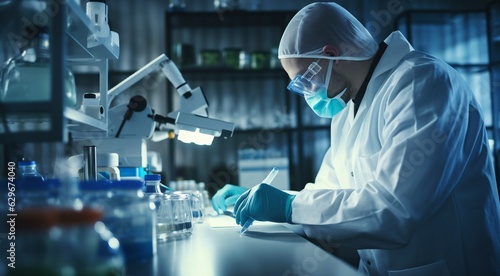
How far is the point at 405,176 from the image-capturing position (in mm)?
1192

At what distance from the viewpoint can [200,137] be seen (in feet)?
5.52

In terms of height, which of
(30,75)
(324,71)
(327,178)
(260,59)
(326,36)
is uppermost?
(260,59)

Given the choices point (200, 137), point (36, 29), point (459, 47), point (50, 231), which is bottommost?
point (50, 231)

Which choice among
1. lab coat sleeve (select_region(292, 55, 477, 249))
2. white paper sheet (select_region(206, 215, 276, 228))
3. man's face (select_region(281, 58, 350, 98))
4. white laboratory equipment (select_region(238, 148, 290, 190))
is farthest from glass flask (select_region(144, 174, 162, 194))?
white laboratory equipment (select_region(238, 148, 290, 190))

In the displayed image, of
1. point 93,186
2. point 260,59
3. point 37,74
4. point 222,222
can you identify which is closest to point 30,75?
point 37,74

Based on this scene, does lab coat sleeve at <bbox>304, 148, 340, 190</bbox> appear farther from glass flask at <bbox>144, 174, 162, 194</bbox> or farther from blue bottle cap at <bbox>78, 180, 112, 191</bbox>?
blue bottle cap at <bbox>78, 180, 112, 191</bbox>

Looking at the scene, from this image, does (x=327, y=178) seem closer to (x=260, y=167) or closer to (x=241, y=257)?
(x=241, y=257)

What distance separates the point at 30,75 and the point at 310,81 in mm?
965

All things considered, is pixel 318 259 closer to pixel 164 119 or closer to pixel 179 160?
pixel 164 119

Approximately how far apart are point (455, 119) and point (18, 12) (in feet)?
3.63

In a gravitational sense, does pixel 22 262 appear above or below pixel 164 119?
below

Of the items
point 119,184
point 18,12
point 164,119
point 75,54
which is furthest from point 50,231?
point 164,119

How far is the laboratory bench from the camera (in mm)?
839

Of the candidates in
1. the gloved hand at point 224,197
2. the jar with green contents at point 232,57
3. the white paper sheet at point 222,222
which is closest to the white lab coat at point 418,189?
the white paper sheet at point 222,222
